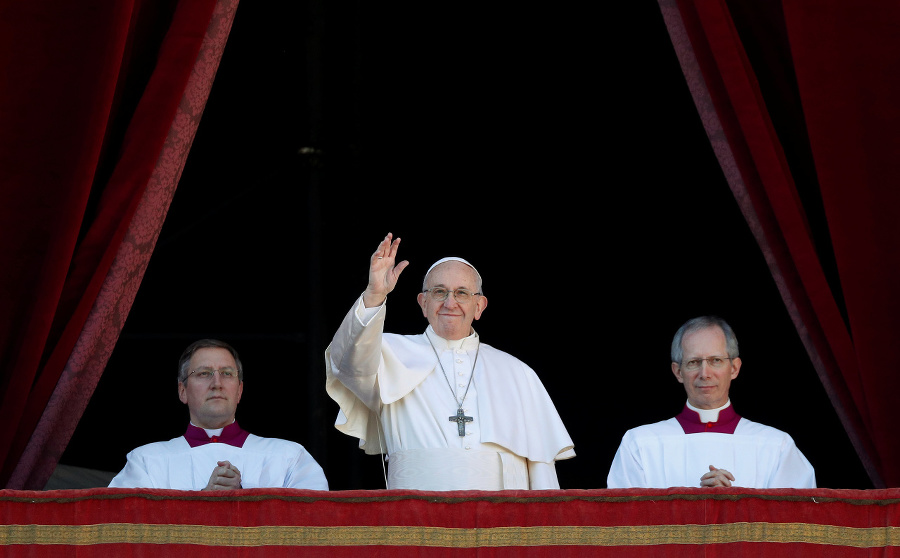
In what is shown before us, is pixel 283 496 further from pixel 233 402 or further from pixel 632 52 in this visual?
pixel 632 52

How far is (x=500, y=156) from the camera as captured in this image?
6754mm

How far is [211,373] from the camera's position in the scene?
4.05m

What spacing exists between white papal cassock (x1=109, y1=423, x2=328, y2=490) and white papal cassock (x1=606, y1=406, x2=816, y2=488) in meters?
1.03

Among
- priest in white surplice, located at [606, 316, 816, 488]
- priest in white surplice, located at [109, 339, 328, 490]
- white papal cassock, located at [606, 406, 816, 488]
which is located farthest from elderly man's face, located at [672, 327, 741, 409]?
priest in white surplice, located at [109, 339, 328, 490]

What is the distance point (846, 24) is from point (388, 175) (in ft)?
12.0

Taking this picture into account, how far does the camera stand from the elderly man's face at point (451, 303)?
3.99 metres

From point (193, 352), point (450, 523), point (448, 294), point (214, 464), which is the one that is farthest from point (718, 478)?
point (193, 352)

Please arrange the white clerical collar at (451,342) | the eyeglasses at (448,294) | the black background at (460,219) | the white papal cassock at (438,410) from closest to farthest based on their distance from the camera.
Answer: the white papal cassock at (438,410), the eyeglasses at (448,294), the white clerical collar at (451,342), the black background at (460,219)

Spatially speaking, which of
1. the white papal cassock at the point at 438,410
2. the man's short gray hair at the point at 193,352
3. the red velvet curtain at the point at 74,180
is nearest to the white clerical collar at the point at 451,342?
the white papal cassock at the point at 438,410

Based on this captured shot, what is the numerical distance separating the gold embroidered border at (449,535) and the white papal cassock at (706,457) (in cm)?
97

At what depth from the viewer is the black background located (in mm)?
6211

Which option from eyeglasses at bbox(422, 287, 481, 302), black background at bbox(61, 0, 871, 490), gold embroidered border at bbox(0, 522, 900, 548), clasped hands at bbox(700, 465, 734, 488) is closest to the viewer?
gold embroidered border at bbox(0, 522, 900, 548)

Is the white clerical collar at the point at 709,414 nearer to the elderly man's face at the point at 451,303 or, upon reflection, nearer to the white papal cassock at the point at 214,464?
the elderly man's face at the point at 451,303

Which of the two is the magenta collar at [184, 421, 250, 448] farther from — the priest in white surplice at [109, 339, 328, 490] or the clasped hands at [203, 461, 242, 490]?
the clasped hands at [203, 461, 242, 490]
